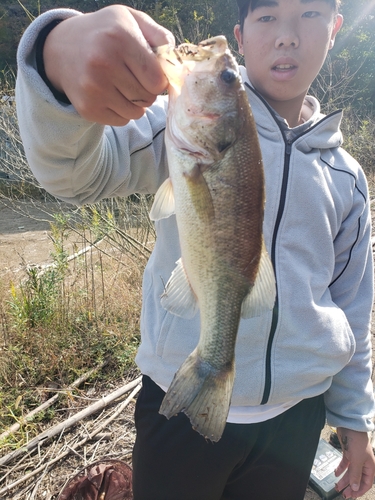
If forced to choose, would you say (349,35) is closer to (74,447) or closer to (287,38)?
(287,38)

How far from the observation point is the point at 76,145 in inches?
48.9

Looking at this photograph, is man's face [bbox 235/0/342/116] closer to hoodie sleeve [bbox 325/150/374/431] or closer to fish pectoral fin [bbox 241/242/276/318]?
hoodie sleeve [bbox 325/150/374/431]

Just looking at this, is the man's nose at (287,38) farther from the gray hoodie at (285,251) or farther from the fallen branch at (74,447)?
the fallen branch at (74,447)

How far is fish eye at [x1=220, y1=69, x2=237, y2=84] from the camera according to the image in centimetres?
113

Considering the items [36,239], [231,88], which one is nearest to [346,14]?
[36,239]

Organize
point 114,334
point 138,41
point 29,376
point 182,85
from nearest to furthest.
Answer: point 138,41 → point 182,85 → point 29,376 → point 114,334

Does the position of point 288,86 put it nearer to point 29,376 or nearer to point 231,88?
point 231,88

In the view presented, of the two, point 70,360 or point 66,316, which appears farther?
point 66,316

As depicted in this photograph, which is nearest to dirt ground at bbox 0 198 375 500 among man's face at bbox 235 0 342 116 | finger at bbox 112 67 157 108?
man's face at bbox 235 0 342 116

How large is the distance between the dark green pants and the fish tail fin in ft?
1.49

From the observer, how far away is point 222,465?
1.67 metres

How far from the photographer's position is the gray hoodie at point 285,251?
1.55 m

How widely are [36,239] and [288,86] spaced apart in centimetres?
1134

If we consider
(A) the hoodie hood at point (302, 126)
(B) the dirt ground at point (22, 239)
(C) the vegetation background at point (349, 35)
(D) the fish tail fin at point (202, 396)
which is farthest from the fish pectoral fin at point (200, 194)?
(C) the vegetation background at point (349, 35)
